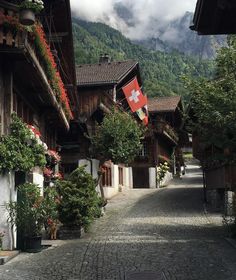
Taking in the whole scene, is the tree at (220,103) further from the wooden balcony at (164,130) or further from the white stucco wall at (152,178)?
the wooden balcony at (164,130)

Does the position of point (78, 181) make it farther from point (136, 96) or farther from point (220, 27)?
point (136, 96)

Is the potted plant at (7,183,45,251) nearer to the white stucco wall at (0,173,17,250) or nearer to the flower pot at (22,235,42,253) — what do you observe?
the flower pot at (22,235,42,253)

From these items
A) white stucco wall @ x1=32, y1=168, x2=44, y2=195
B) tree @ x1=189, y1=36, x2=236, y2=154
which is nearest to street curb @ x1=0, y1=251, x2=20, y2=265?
white stucco wall @ x1=32, y1=168, x2=44, y2=195

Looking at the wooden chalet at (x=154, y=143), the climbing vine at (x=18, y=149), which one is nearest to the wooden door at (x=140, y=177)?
the wooden chalet at (x=154, y=143)

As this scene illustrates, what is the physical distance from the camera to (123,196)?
30938mm

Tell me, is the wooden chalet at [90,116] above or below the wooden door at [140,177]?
above

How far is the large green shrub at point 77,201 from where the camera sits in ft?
48.9

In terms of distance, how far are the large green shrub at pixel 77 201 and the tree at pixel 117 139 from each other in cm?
800

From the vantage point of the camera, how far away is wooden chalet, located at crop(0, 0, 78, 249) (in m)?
10.1

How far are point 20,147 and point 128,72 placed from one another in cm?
2289

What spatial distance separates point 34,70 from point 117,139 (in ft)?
40.6

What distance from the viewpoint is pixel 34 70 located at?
1189cm

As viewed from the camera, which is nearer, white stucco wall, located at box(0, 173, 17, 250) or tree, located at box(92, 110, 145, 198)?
white stucco wall, located at box(0, 173, 17, 250)

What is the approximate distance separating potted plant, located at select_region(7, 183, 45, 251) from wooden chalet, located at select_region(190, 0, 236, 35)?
5.60 meters
